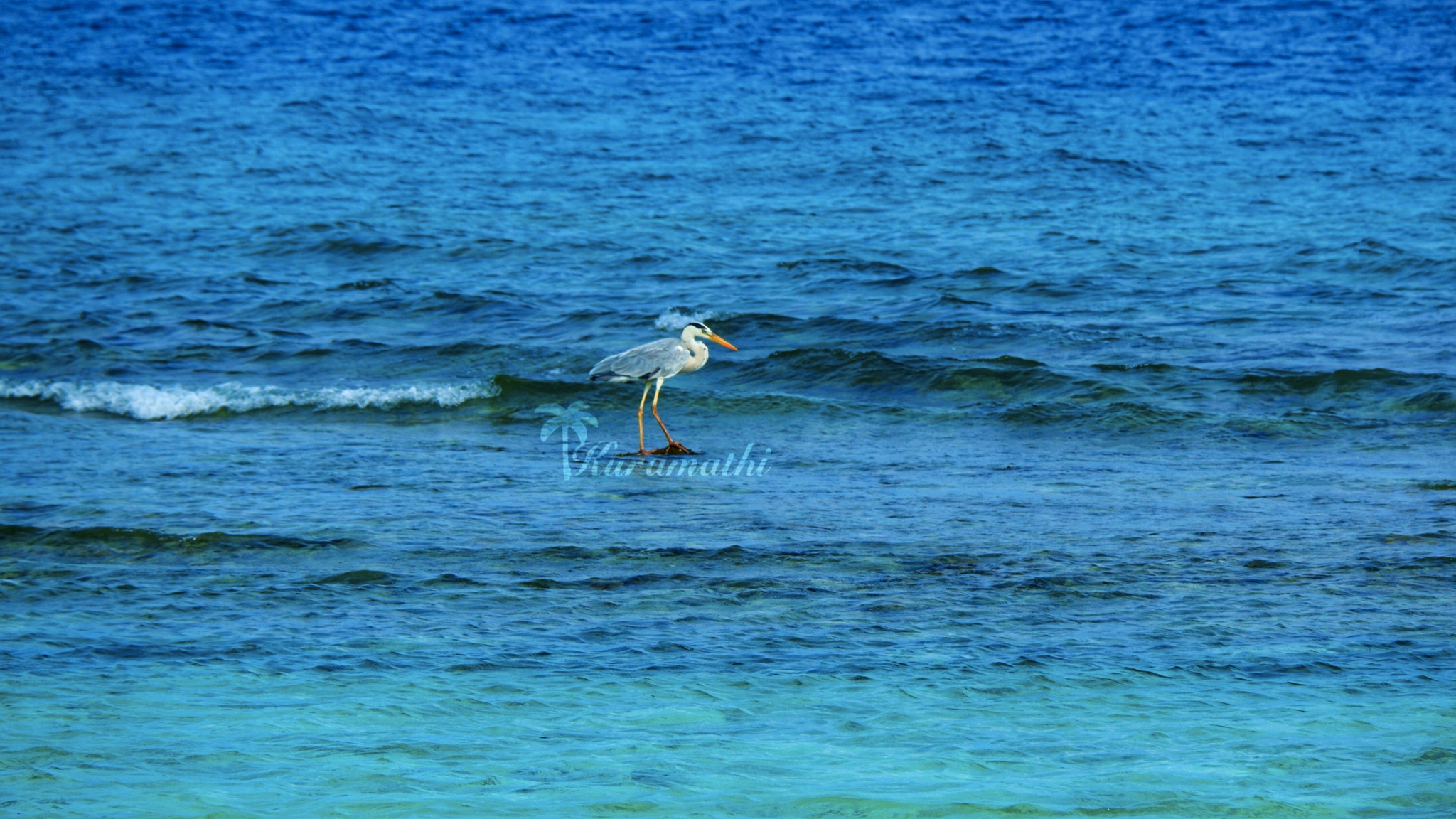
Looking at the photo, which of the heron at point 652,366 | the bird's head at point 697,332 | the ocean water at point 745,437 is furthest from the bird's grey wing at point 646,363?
the ocean water at point 745,437

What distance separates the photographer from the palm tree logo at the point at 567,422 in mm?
10625

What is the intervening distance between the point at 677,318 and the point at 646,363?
408 centimetres

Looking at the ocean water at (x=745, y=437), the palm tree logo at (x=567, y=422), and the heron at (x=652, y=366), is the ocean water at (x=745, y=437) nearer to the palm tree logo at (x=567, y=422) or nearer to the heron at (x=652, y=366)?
the palm tree logo at (x=567, y=422)

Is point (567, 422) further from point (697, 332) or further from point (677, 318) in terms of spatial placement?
point (677, 318)

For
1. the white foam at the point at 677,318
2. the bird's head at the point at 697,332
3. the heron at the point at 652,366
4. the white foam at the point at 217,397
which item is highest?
the white foam at the point at 677,318

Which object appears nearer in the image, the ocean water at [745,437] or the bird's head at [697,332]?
the ocean water at [745,437]

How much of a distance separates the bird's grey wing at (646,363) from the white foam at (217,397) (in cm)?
199

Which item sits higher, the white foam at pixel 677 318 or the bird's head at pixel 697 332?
the white foam at pixel 677 318

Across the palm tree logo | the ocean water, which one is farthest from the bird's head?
the palm tree logo

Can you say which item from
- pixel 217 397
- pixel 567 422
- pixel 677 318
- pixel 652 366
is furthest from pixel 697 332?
pixel 217 397

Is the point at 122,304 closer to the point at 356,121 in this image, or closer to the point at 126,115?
the point at 356,121

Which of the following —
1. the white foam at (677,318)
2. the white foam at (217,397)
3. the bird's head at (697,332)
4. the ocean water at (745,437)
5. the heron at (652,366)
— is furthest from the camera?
the white foam at (677,318)

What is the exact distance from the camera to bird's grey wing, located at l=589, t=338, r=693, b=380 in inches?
400

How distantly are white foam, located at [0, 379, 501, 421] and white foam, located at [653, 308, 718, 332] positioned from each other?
2533mm
